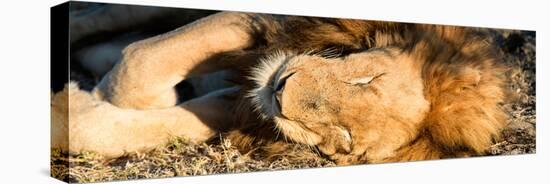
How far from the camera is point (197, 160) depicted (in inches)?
167

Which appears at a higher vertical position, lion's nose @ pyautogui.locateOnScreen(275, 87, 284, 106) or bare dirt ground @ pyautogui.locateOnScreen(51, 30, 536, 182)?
lion's nose @ pyautogui.locateOnScreen(275, 87, 284, 106)

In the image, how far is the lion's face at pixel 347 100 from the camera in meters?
3.94

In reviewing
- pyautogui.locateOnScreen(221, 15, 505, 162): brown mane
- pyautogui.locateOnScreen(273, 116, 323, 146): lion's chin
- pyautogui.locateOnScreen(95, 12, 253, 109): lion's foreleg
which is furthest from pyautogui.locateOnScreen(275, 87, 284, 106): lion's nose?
pyautogui.locateOnScreen(95, 12, 253, 109): lion's foreleg

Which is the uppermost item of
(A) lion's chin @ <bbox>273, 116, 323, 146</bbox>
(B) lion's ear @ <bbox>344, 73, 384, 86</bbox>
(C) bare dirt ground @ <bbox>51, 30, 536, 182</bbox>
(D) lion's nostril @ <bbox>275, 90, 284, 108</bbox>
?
(B) lion's ear @ <bbox>344, 73, 384, 86</bbox>

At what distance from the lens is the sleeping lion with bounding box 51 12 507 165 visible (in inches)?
156

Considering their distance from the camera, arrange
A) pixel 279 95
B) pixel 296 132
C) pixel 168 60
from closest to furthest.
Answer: pixel 279 95, pixel 296 132, pixel 168 60

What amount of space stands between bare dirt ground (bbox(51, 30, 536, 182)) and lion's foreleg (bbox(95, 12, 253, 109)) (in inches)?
11.3

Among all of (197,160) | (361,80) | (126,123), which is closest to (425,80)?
(361,80)

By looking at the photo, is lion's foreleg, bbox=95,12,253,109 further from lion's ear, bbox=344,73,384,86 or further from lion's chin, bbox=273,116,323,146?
lion's ear, bbox=344,73,384,86

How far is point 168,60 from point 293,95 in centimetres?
79

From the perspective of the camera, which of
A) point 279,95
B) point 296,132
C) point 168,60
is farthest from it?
point 168,60

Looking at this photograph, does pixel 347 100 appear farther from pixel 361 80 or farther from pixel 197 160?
pixel 197 160

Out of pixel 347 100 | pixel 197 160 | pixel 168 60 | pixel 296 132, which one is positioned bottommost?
pixel 197 160

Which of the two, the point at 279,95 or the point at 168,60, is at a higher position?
the point at 168,60
